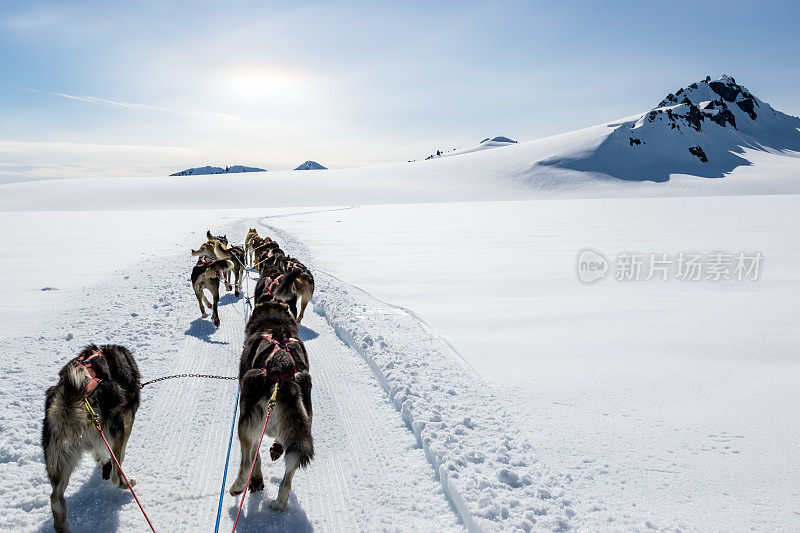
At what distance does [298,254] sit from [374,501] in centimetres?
1127

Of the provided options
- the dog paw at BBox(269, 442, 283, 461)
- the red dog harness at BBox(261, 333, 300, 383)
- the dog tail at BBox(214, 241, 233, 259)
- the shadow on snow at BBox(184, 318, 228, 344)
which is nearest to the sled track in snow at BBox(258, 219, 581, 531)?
the dog paw at BBox(269, 442, 283, 461)

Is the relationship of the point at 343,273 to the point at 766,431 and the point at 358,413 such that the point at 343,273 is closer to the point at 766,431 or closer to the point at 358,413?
the point at 358,413

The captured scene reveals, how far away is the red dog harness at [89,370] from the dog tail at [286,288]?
334 centimetres

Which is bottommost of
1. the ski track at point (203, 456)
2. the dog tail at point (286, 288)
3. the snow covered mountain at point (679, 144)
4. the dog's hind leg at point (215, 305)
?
the ski track at point (203, 456)

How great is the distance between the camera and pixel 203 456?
3510mm

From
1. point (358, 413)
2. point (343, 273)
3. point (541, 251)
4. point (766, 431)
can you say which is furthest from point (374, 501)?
point (541, 251)

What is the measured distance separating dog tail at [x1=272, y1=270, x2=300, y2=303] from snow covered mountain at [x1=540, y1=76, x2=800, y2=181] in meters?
73.5

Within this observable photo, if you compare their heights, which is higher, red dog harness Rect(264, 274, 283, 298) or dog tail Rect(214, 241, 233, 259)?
dog tail Rect(214, 241, 233, 259)

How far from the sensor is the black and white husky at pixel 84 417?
8.08ft

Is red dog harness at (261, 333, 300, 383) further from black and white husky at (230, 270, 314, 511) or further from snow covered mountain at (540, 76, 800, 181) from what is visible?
snow covered mountain at (540, 76, 800, 181)

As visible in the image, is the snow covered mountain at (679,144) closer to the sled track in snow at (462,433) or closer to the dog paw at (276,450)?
the sled track in snow at (462,433)

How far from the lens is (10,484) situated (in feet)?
10.0

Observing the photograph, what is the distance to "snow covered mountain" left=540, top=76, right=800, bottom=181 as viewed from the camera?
2980 inches

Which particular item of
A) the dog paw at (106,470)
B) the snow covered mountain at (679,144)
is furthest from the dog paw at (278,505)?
the snow covered mountain at (679,144)
